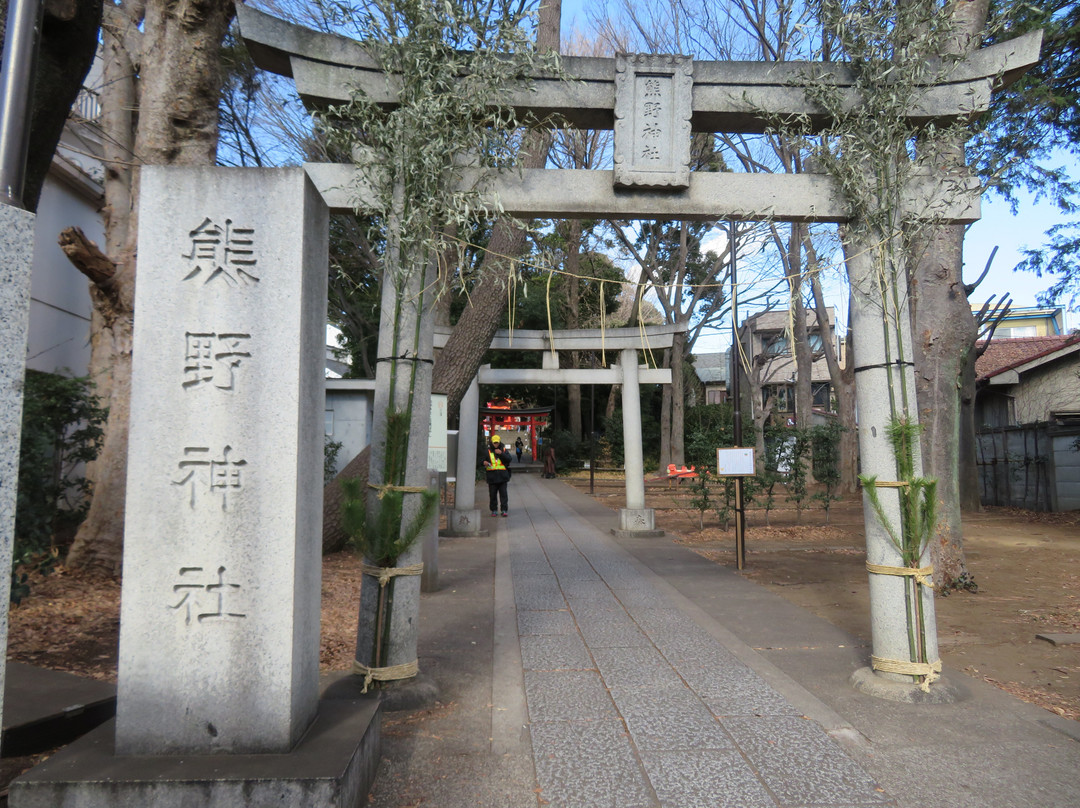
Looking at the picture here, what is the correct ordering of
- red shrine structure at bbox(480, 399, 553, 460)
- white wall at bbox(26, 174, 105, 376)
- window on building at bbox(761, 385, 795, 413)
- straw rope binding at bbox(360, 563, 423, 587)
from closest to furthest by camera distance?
straw rope binding at bbox(360, 563, 423, 587) → white wall at bbox(26, 174, 105, 376) → red shrine structure at bbox(480, 399, 553, 460) → window on building at bbox(761, 385, 795, 413)

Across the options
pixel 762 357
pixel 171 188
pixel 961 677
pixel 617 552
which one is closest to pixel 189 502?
pixel 171 188

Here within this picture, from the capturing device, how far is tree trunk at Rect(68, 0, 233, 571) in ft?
22.1

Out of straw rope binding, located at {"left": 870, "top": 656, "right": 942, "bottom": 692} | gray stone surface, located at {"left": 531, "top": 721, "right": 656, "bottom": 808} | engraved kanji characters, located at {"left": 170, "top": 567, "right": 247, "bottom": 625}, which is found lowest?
gray stone surface, located at {"left": 531, "top": 721, "right": 656, "bottom": 808}

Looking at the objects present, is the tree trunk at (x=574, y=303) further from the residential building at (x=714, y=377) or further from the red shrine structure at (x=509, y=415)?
the residential building at (x=714, y=377)

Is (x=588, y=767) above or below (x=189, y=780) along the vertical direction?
below

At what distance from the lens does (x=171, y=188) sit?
3.18 meters

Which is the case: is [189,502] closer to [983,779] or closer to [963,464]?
[983,779]

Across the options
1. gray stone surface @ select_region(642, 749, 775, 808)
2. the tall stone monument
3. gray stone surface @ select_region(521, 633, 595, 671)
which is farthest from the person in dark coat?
the tall stone monument

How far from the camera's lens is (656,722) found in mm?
3965

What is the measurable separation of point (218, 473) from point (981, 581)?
336 inches

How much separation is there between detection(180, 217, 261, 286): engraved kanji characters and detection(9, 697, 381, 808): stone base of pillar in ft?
6.34

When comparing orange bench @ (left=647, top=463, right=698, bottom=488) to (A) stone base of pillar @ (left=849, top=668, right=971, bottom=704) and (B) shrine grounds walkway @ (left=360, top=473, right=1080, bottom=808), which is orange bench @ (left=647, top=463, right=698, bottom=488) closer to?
(B) shrine grounds walkway @ (left=360, top=473, right=1080, bottom=808)

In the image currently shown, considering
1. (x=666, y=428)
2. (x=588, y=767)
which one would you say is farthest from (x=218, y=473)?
(x=666, y=428)

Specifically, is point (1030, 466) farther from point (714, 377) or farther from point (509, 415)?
point (714, 377)
